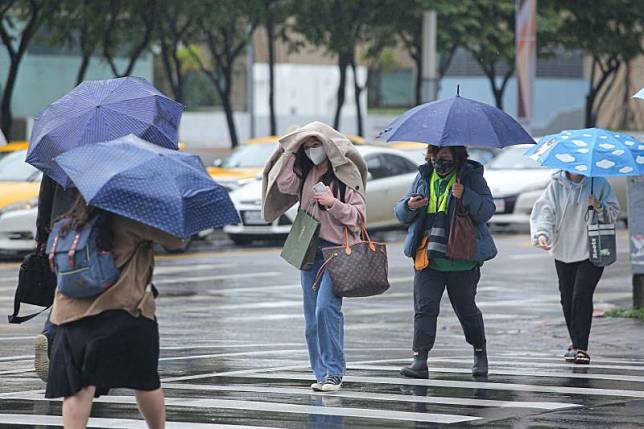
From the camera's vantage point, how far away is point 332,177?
1021cm

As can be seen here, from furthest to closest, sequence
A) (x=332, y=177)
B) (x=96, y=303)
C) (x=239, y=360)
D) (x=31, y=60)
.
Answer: (x=31, y=60), (x=239, y=360), (x=332, y=177), (x=96, y=303)

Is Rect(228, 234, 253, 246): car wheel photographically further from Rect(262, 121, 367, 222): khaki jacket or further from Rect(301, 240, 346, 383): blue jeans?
Rect(301, 240, 346, 383): blue jeans

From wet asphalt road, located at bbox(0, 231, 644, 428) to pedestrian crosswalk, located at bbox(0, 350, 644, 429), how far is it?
0.01 meters

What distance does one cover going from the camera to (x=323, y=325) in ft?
32.8

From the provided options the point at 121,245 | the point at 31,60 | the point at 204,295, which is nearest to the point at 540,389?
the point at 121,245

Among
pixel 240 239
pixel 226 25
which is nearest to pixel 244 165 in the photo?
pixel 240 239

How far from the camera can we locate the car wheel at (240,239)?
952 inches

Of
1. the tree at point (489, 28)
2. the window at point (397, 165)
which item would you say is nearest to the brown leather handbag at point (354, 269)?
the window at point (397, 165)

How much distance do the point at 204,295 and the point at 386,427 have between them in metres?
8.93

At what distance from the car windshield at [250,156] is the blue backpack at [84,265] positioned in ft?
61.9

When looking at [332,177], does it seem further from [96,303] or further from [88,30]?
[88,30]

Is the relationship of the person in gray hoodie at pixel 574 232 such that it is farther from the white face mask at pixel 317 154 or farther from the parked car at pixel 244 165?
the parked car at pixel 244 165

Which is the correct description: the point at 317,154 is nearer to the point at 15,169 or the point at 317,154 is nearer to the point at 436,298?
the point at 436,298

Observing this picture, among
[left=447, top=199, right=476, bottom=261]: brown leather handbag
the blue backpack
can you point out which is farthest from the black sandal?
the blue backpack
